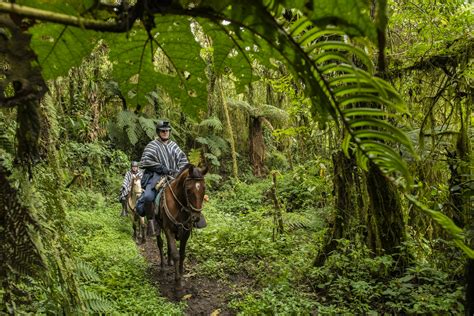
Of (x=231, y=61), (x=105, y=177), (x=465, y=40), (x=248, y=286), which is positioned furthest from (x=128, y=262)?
(x=105, y=177)

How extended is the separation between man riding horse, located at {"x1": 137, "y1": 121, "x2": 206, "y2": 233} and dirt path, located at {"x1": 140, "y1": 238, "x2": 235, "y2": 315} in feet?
3.56

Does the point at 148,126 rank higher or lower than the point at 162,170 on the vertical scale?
higher

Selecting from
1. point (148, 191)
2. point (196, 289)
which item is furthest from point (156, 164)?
point (196, 289)

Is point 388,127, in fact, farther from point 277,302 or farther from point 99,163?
point 99,163

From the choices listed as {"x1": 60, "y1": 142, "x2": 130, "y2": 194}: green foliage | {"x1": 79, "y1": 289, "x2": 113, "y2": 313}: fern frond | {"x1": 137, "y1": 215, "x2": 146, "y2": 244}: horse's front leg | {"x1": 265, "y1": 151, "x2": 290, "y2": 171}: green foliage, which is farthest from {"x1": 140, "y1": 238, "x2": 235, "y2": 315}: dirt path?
{"x1": 265, "y1": 151, "x2": 290, "y2": 171}: green foliage

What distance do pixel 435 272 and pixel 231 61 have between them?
13.4ft

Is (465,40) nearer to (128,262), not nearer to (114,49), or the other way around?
(114,49)

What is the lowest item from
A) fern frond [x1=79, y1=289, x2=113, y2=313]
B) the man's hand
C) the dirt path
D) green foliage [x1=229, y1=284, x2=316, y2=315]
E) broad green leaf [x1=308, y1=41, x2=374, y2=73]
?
the dirt path

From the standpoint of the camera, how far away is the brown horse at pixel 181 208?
5695 mm

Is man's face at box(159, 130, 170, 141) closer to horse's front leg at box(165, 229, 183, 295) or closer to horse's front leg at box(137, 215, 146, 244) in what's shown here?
horse's front leg at box(165, 229, 183, 295)

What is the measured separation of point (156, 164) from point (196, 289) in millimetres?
2343

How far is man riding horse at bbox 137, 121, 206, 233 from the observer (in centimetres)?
698

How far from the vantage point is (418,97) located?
5.01 metres

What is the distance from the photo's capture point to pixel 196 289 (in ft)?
19.9
